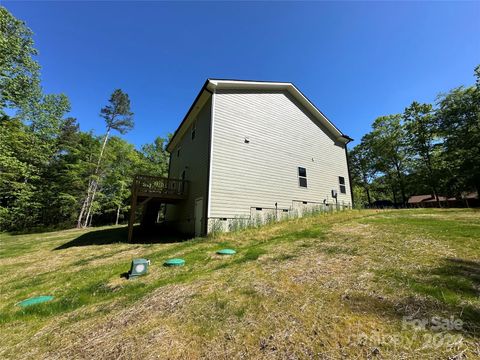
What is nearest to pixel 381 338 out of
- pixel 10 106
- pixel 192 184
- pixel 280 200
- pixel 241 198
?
pixel 241 198

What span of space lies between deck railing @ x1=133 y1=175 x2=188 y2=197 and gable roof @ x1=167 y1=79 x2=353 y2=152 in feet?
14.2

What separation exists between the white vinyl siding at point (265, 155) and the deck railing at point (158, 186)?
3.24 meters

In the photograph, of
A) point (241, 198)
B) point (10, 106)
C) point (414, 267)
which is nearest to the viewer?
point (414, 267)

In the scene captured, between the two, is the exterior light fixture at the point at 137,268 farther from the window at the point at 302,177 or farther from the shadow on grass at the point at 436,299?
the window at the point at 302,177

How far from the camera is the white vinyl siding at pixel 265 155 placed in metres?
10.1

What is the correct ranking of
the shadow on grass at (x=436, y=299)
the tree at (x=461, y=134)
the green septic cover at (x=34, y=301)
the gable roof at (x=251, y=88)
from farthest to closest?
the tree at (x=461, y=134)
the gable roof at (x=251, y=88)
the green septic cover at (x=34, y=301)
the shadow on grass at (x=436, y=299)

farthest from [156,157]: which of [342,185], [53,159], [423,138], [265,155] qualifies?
[423,138]

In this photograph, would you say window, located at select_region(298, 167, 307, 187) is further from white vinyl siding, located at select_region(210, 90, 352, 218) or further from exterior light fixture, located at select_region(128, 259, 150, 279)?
exterior light fixture, located at select_region(128, 259, 150, 279)

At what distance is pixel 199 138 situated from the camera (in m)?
12.0

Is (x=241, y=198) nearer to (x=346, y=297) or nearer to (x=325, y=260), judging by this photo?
(x=325, y=260)

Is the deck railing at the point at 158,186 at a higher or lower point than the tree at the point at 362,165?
lower

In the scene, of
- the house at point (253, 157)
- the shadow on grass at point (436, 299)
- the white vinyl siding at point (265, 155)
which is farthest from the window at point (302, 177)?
the shadow on grass at point (436, 299)

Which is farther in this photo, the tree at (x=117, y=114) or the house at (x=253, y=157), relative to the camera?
the tree at (x=117, y=114)

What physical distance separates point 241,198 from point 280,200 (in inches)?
95.0
